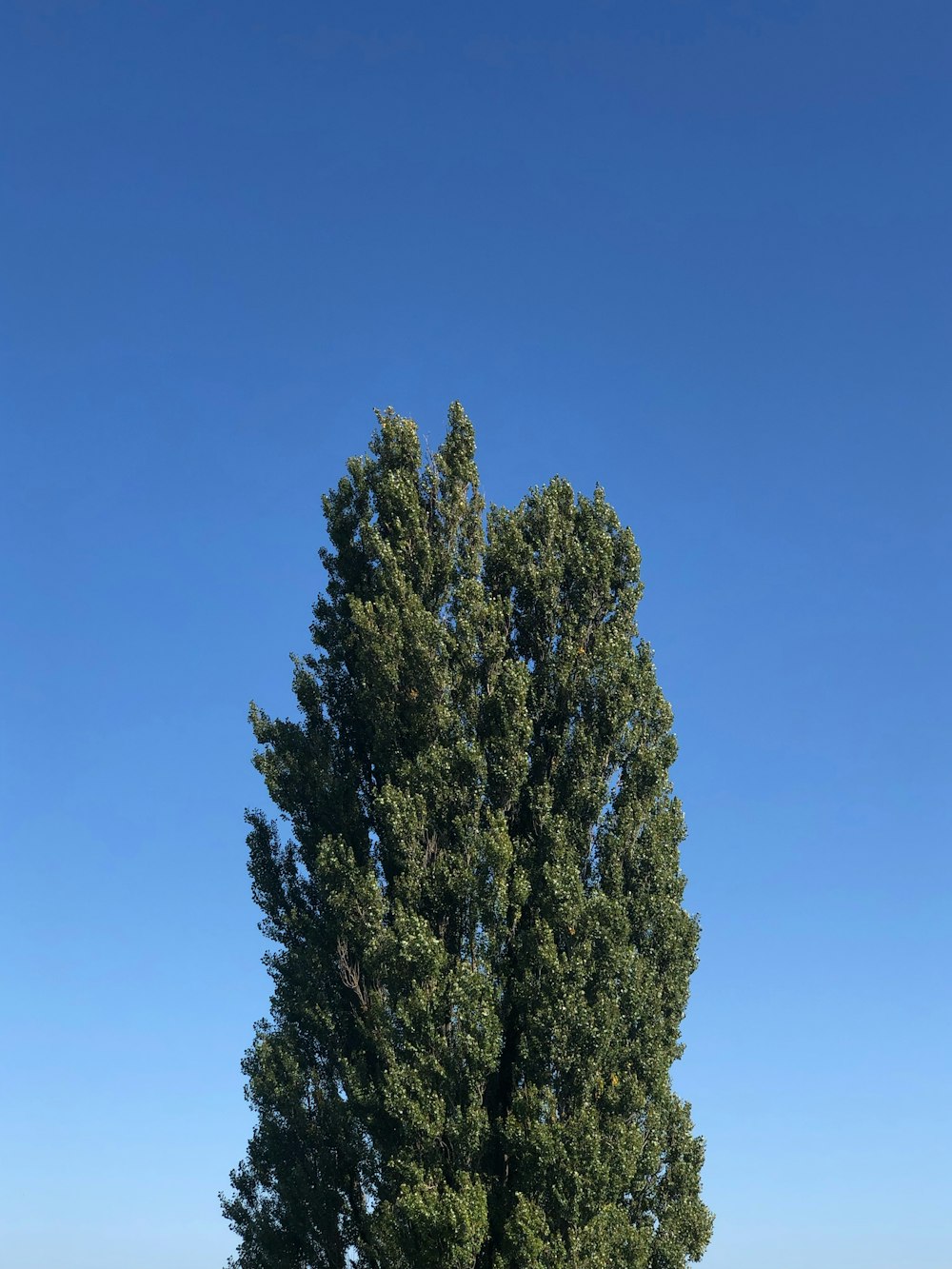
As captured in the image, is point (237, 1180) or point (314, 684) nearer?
point (237, 1180)

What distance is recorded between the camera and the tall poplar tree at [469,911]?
17859 mm

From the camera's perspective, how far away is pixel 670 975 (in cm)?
2122

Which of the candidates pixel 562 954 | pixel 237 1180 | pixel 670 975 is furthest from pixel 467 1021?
pixel 237 1180

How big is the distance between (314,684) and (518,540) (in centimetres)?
515

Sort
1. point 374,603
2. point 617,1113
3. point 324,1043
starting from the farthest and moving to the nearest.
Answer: point 374,603, point 324,1043, point 617,1113

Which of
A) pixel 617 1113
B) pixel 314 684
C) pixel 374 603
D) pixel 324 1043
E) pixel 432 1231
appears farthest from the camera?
pixel 314 684

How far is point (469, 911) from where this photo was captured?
63.5 ft

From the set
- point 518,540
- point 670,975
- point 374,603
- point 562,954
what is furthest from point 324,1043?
point 518,540

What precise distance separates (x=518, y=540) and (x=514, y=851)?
642cm

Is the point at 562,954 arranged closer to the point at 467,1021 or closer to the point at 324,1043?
the point at 467,1021

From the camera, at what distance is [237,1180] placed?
68.0ft

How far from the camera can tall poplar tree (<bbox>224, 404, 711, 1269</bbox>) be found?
703 inches

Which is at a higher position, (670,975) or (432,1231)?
(670,975)

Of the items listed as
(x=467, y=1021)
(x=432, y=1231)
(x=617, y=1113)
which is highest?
(x=467, y=1021)
